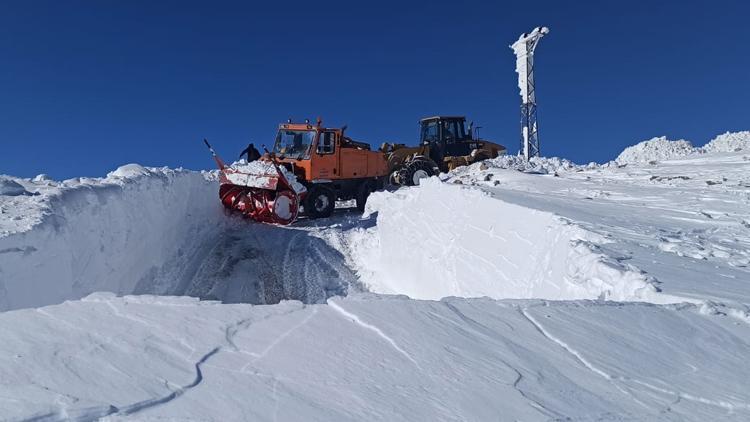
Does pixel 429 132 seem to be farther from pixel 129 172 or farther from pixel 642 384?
pixel 642 384

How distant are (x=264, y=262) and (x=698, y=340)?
28.8 feet

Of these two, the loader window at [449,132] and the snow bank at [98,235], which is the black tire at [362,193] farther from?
the loader window at [449,132]

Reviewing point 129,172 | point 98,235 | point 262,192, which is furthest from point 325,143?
point 98,235

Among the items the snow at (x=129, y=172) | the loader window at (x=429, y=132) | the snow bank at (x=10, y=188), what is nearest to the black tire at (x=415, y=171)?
the loader window at (x=429, y=132)

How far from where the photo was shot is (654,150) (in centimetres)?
2317

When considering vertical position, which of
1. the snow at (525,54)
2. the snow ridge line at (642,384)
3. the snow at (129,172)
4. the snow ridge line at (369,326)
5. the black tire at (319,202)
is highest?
the snow at (525,54)

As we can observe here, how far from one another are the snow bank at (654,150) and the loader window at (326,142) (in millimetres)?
12746

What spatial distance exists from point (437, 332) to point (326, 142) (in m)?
12.9

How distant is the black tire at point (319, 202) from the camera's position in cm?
1537

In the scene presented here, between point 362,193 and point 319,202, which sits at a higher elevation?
point 362,193

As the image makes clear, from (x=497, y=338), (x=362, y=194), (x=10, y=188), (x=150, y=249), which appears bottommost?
(x=150, y=249)

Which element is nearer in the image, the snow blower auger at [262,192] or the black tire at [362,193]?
the snow blower auger at [262,192]

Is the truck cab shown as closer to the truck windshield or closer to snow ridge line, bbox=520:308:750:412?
the truck windshield

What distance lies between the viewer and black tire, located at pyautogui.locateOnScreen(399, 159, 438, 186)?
19141 mm
